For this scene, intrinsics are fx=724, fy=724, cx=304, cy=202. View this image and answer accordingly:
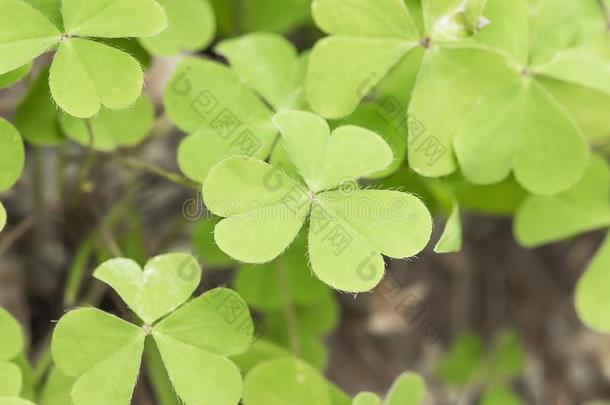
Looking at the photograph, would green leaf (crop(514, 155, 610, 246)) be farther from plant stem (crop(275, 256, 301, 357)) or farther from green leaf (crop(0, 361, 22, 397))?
green leaf (crop(0, 361, 22, 397))

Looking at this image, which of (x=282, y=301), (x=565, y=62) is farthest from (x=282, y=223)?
(x=565, y=62)

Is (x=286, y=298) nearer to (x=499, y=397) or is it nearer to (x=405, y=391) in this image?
(x=405, y=391)

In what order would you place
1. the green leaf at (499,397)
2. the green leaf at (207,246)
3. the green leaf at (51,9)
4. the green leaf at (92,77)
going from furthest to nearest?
the green leaf at (499,397) → the green leaf at (207,246) → the green leaf at (51,9) → the green leaf at (92,77)

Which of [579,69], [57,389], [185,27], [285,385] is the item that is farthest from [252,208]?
[579,69]

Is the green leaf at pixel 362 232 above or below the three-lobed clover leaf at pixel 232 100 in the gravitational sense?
below

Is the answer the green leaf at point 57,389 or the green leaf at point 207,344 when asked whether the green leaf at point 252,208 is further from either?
the green leaf at point 57,389

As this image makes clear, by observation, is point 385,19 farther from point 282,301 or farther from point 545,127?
point 282,301

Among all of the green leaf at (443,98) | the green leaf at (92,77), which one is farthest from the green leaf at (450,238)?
the green leaf at (92,77)
